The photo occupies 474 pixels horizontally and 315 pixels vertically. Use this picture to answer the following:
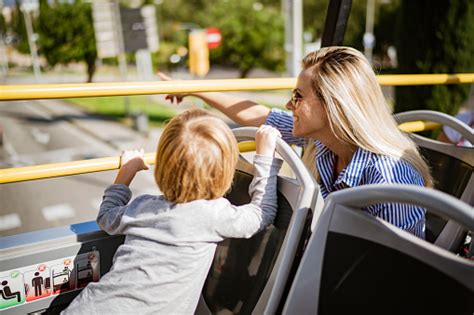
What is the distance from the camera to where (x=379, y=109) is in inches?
60.3

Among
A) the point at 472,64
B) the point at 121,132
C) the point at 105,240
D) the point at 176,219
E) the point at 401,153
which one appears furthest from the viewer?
the point at 121,132

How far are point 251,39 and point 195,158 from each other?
2833 cm

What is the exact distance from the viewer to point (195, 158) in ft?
4.29

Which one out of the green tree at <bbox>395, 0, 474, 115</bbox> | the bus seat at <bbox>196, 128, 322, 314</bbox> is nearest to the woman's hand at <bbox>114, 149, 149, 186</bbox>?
the bus seat at <bbox>196, 128, 322, 314</bbox>

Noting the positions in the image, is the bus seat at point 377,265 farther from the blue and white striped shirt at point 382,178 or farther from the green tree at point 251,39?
the green tree at point 251,39

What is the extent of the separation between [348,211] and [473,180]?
34.8 inches

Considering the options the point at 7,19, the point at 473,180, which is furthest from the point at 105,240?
the point at 7,19

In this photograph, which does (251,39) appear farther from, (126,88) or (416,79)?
(126,88)

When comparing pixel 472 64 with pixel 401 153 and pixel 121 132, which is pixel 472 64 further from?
pixel 121 132

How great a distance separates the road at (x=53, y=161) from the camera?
6267mm

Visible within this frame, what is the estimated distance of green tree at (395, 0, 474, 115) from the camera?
758 centimetres

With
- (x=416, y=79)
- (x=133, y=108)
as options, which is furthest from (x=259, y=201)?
(x=133, y=108)

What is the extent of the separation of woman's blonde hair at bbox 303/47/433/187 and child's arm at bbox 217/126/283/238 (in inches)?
8.8

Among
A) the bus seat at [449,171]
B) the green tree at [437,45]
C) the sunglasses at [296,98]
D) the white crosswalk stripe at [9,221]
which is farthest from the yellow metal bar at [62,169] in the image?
the green tree at [437,45]
